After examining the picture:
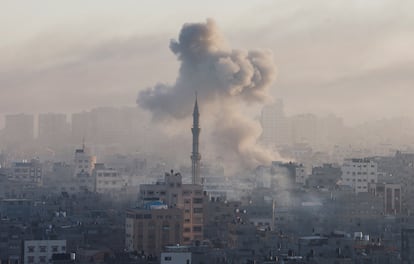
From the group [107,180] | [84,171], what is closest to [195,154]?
[107,180]

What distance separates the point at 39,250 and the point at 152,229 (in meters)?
6.49

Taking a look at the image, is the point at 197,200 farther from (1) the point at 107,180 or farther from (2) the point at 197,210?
(1) the point at 107,180

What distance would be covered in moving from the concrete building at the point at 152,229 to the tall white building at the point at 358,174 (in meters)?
24.8

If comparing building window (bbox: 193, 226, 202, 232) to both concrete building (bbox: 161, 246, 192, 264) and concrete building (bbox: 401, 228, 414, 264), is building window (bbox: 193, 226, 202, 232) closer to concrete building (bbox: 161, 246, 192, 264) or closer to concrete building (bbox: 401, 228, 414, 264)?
concrete building (bbox: 401, 228, 414, 264)

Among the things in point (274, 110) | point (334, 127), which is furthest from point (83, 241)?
point (334, 127)

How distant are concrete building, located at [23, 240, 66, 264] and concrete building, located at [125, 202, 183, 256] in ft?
15.0

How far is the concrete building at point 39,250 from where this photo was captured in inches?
1364

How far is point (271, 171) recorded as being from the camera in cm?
6538

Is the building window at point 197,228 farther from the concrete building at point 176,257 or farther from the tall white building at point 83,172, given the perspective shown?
the tall white building at point 83,172

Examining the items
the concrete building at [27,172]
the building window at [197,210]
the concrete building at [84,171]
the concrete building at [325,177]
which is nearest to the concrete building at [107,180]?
the concrete building at [84,171]

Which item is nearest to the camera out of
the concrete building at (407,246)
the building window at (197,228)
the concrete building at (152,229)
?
the concrete building at (407,246)

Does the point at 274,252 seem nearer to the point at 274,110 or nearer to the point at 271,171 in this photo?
the point at 271,171

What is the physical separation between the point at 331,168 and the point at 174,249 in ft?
113

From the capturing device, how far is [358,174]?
66.8 meters
